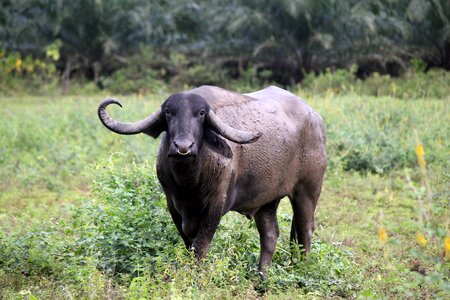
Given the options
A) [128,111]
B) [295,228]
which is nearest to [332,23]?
[128,111]

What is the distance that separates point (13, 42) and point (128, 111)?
36.6 feet

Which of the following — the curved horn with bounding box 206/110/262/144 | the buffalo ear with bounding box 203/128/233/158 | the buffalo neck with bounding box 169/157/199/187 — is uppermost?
the curved horn with bounding box 206/110/262/144

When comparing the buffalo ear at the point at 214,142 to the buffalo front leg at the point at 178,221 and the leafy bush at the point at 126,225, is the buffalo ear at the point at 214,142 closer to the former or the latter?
the buffalo front leg at the point at 178,221

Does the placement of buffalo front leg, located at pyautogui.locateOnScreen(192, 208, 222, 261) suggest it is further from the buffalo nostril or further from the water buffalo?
the buffalo nostril

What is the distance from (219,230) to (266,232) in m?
0.47

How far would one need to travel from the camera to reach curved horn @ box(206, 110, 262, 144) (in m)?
5.28

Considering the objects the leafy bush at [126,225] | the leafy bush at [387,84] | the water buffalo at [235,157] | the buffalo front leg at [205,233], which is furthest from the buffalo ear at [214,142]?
the leafy bush at [387,84]

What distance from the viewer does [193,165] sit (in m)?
5.21

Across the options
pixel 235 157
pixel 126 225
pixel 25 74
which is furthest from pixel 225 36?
pixel 235 157

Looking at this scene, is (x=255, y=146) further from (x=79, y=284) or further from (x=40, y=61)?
(x=40, y=61)

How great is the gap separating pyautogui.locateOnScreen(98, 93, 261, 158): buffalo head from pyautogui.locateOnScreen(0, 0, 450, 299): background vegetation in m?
0.78

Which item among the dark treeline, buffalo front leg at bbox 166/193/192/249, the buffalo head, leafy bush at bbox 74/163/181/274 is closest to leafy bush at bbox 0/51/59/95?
the dark treeline

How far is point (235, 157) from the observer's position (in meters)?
5.75

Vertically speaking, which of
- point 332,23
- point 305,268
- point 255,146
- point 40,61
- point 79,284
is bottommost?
point 40,61
